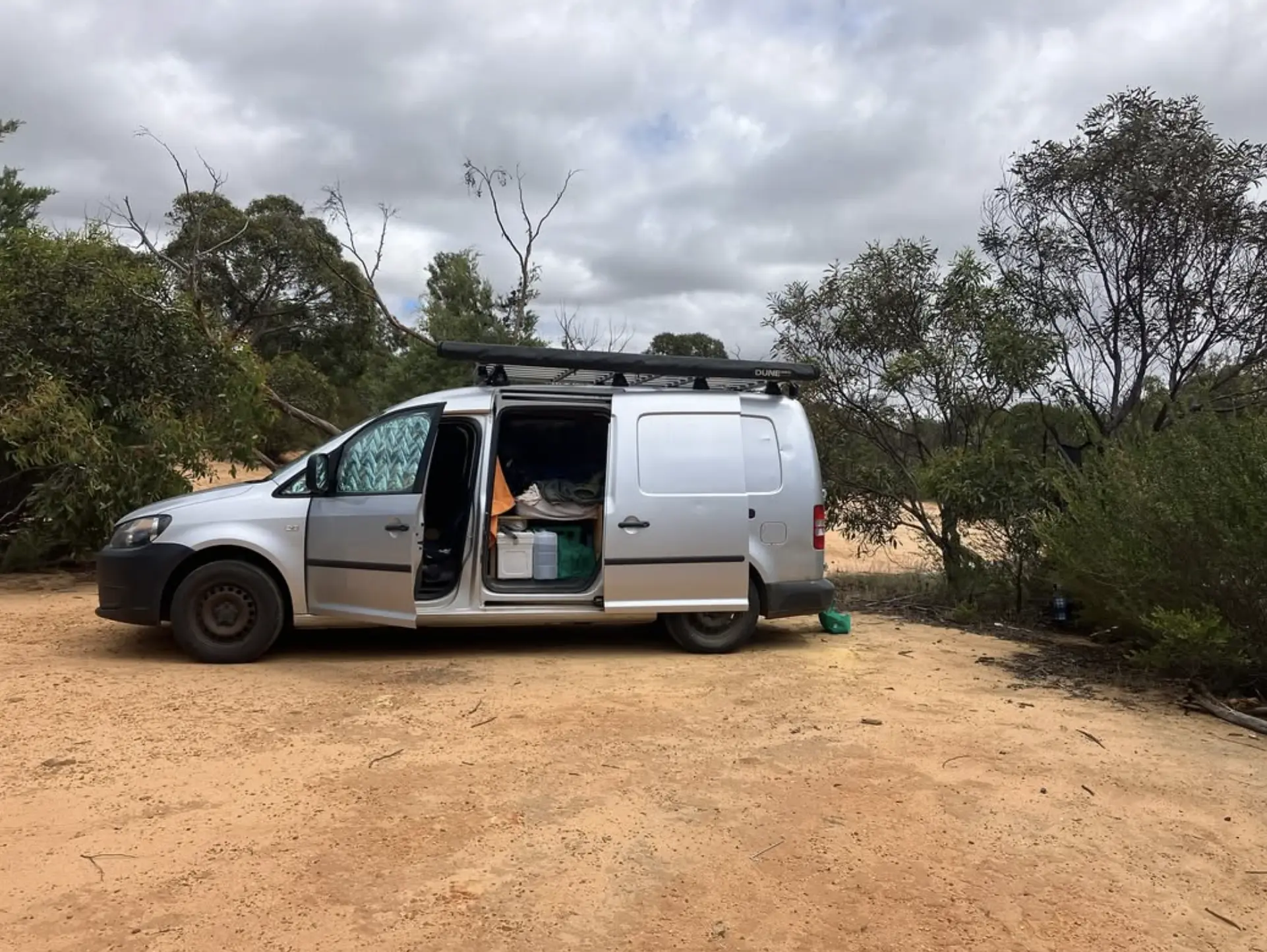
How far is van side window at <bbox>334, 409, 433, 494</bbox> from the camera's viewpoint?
6652mm

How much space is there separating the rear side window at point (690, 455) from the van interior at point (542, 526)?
347 mm

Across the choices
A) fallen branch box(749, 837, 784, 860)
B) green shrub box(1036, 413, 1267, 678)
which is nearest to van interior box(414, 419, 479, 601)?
fallen branch box(749, 837, 784, 860)

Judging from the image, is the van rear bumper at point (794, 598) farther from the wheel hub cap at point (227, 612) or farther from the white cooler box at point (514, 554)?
the wheel hub cap at point (227, 612)

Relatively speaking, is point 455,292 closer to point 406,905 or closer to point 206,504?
point 206,504

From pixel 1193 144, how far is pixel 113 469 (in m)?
11.5

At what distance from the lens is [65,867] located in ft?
11.1

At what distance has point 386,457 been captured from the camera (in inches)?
267

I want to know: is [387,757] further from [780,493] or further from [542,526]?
[780,493]

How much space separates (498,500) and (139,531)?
2.46m

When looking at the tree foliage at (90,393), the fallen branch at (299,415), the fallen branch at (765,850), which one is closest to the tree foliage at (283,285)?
the fallen branch at (299,415)

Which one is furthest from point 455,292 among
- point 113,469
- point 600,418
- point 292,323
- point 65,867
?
point 65,867

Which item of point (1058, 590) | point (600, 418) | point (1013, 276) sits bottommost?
point (1058, 590)

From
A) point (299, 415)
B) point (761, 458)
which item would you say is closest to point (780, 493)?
point (761, 458)

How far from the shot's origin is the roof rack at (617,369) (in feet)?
22.3
